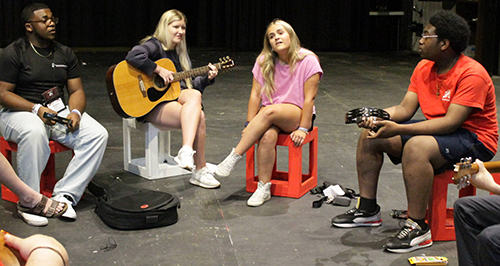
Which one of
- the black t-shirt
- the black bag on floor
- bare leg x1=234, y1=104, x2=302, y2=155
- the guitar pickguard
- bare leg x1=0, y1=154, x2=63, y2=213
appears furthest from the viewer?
the guitar pickguard

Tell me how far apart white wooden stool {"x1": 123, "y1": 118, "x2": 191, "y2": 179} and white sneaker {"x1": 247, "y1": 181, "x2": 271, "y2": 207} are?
77 centimetres

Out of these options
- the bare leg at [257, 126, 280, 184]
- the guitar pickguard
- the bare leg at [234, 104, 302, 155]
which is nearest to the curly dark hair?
the bare leg at [234, 104, 302, 155]

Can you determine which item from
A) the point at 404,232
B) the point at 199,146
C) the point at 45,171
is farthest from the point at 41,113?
the point at 404,232

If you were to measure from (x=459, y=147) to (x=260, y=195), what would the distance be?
122cm

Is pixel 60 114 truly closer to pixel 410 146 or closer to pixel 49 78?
pixel 49 78

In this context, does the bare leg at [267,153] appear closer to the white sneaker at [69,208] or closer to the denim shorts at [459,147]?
the denim shorts at [459,147]

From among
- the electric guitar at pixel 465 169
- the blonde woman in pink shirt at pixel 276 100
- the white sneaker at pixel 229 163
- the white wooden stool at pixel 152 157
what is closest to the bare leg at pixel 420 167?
the electric guitar at pixel 465 169

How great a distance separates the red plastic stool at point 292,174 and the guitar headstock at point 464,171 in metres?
1.54

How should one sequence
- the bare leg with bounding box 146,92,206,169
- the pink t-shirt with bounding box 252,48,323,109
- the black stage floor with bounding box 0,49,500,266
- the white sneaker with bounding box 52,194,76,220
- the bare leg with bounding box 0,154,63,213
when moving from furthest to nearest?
1. the bare leg with bounding box 146,92,206,169
2. the pink t-shirt with bounding box 252,48,323,109
3. the white sneaker with bounding box 52,194,76,220
4. the black stage floor with bounding box 0,49,500,266
5. the bare leg with bounding box 0,154,63,213

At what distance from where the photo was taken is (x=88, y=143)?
3.56 metres

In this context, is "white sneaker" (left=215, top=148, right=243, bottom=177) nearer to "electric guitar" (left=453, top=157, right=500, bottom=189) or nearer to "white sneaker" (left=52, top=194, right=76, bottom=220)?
"white sneaker" (left=52, top=194, right=76, bottom=220)

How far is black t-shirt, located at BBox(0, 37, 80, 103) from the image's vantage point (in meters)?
3.54

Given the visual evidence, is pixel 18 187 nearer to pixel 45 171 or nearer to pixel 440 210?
pixel 45 171

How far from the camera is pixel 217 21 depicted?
1216 centimetres
